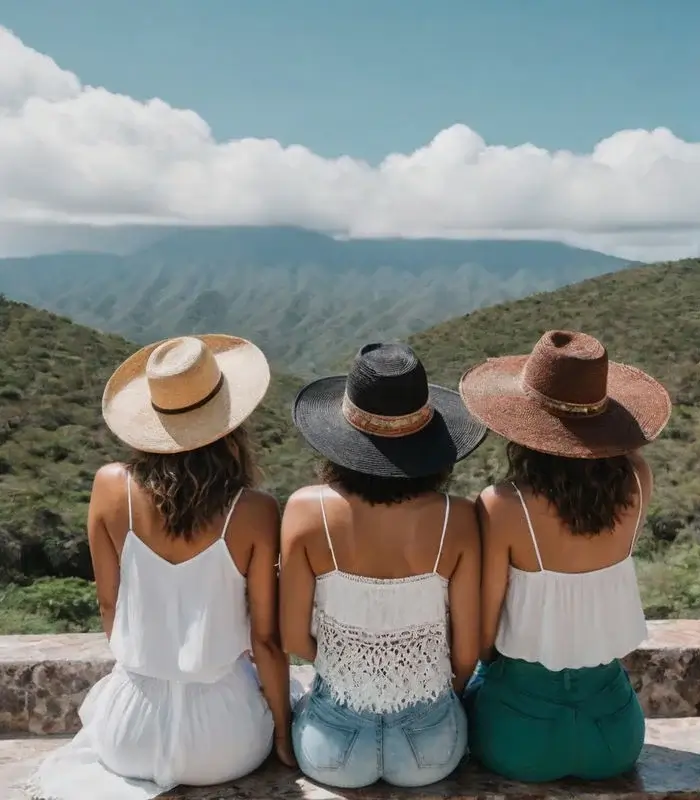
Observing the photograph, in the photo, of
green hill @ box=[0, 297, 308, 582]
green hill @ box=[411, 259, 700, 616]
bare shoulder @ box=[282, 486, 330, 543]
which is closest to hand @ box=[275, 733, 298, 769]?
bare shoulder @ box=[282, 486, 330, 543]

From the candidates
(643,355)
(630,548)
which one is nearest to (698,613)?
(630,548)

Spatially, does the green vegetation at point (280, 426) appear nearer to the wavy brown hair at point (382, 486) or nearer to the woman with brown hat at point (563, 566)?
the wavy brown hair at point (382, 486)

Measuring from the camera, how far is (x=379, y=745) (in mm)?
2184

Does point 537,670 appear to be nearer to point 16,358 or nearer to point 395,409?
point 395,409

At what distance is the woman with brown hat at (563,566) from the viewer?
86.0 inches

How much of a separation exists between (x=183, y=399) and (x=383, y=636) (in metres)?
0.82

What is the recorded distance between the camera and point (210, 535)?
7.16ft

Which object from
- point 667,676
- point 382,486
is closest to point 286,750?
point 382,486

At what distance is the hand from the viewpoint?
2.34 m

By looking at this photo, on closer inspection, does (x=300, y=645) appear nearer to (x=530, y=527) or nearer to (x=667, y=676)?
(x=530, y=527)

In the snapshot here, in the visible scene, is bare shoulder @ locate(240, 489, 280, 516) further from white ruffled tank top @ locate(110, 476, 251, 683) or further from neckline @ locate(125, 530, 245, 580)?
neckline @ locate(125, 530, 245, 580)

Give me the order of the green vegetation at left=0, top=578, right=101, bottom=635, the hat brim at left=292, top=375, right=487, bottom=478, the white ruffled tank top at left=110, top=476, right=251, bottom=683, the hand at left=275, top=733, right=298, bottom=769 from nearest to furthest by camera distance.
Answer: the hat brim at left=292, top=375, right=487, bottom=478 → the white ruffled tank top at left=110, top=476, right=251, bottom=683 → the hand at left=275, top=733, right=298, bottom=769 → the green vegetation at left=0, top=578, right=101, bottom=635

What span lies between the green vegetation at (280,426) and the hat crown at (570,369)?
128cm

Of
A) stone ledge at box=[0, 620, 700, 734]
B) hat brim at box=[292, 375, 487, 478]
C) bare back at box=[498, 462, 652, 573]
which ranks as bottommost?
stone ledge at box=[0, 620, 700, 734]
